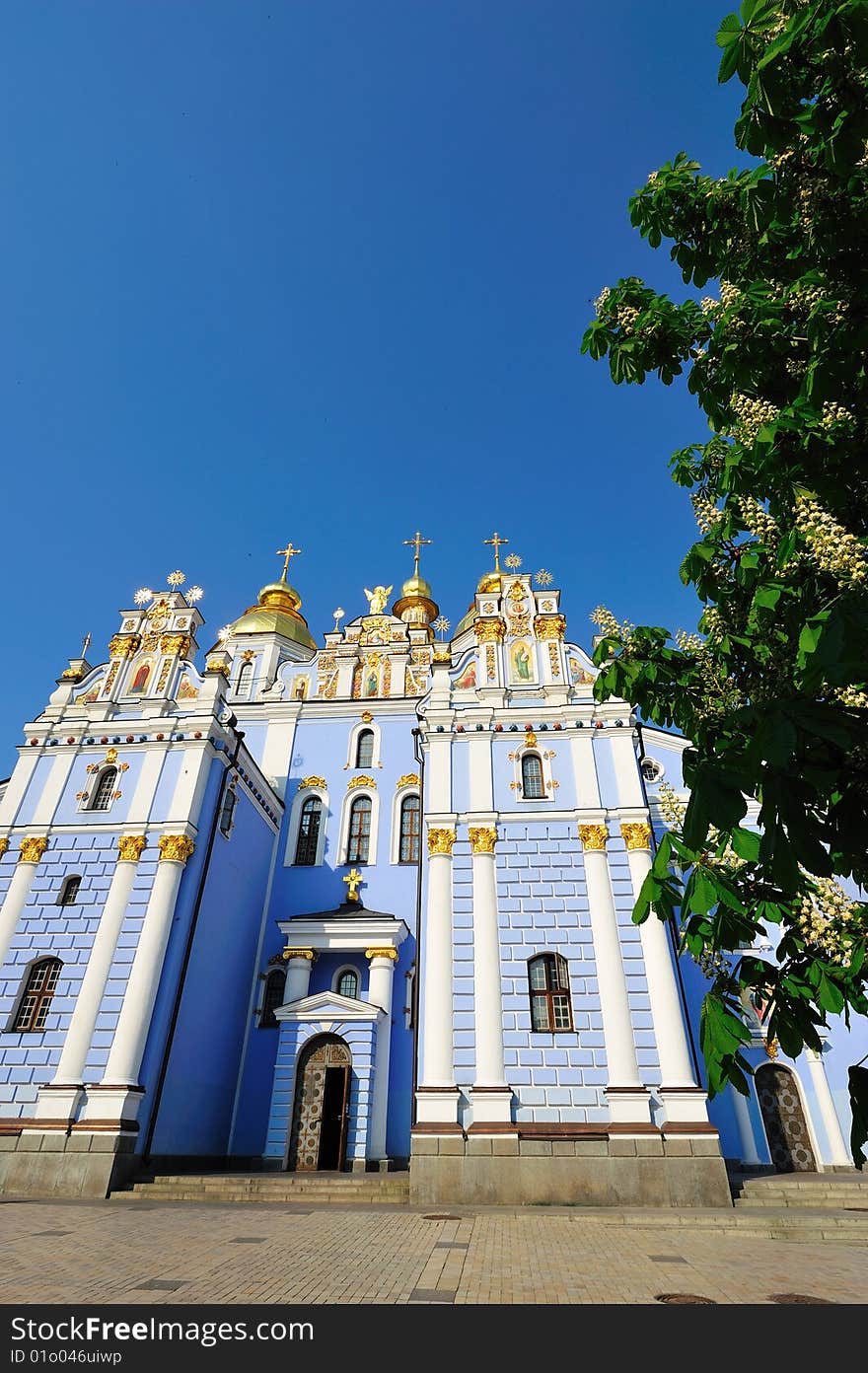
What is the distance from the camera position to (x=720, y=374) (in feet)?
19.5

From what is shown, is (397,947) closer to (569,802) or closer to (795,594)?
(569,802)

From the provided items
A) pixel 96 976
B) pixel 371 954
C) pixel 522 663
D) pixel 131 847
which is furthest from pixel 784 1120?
pixel 131 847

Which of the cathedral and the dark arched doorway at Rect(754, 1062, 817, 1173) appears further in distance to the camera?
the dark arched doorway at Rect(754, 1062, 817, 1173)

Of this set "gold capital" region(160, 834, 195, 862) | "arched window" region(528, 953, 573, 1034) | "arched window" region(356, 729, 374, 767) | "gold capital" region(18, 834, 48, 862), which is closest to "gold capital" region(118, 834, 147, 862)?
"gold capital" region(160, 834, 195, 862)

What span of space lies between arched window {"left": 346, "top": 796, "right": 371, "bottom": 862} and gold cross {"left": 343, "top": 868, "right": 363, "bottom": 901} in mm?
588

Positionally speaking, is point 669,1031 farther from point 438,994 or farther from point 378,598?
point 378,598

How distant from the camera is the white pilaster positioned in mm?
15875

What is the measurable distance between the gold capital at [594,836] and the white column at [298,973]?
803cm

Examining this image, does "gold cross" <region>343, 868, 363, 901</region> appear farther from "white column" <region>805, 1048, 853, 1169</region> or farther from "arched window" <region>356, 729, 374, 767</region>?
"white column" <region>805, 1048, 853, 1169</region>

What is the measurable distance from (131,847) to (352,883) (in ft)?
20.9

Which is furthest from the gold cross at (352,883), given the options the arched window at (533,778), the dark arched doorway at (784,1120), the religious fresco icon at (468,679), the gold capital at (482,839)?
the dark arched doorway at (784,1120)

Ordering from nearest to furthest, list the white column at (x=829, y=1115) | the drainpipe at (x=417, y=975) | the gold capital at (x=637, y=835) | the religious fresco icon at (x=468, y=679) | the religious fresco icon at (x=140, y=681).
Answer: the drainpipe at (x=417, y=975)
the gold capital at (x=637, y=835)
the white column at (x=829, y=1115)
the religious fresco icon at (x=468, y=679)
the religious fresco icon at (x=140, y=681)

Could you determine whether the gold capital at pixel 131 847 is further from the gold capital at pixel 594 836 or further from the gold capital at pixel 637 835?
the gold capital at pixel 637 835

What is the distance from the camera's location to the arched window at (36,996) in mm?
16672
